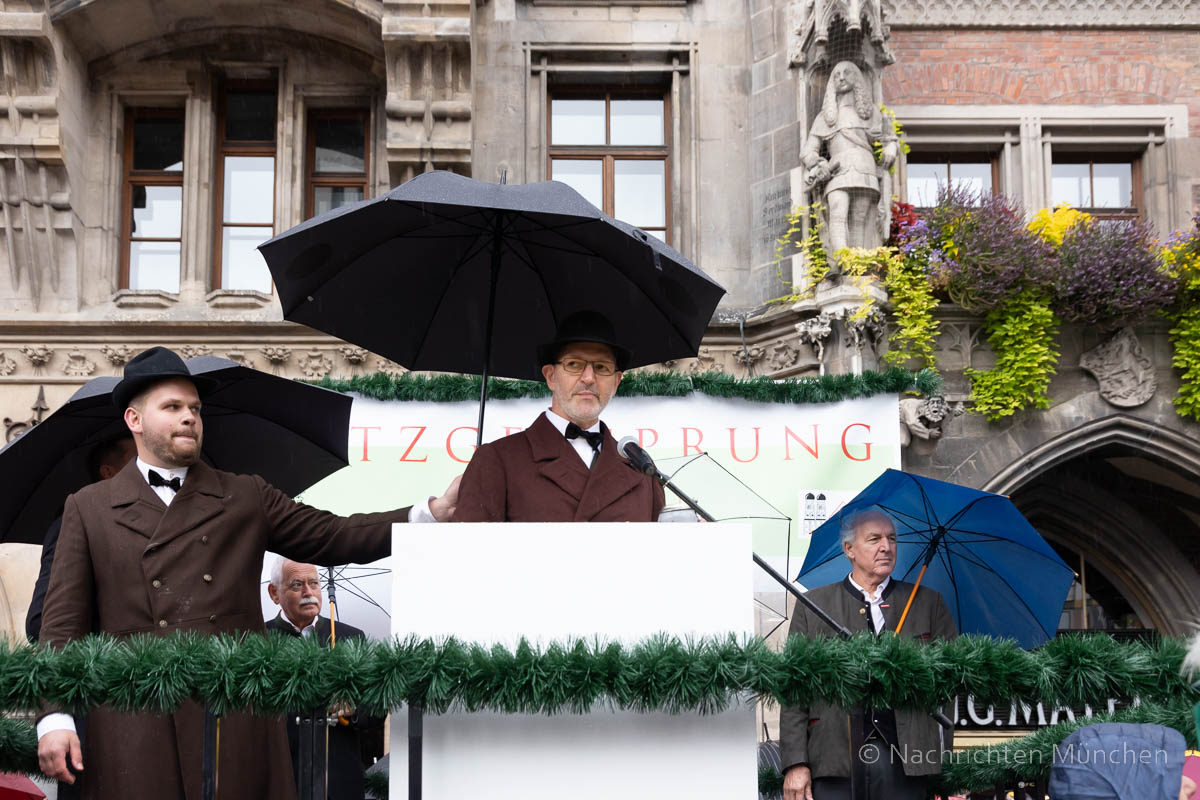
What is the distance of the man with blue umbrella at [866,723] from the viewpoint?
12.5 feet

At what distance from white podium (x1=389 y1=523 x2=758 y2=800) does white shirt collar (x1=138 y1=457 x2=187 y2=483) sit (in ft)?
3.04

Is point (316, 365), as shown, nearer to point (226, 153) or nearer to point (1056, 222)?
point (226, 153)

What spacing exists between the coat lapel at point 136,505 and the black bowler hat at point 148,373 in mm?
207

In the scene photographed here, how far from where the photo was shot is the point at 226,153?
33.3ft

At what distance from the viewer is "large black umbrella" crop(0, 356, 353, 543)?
4.45 metres

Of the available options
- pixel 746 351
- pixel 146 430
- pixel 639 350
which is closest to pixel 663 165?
pixel 746 351

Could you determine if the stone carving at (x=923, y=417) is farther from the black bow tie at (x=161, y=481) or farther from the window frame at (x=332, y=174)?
the black bow tie at (x=161, y=481)

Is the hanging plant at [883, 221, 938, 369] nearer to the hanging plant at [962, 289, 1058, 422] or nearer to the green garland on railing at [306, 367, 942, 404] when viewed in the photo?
the hanging plant at [962, 289, 1058, 422]

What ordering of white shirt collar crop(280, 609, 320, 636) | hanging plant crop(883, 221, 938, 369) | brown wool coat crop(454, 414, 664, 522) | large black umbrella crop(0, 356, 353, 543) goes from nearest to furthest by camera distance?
brown wool coat crop(454, 414, 664, 522), large black umbrella crop(0, 356, 353, 543), white shirt collar crop(280, 609, 320, 636), hanging plant crop(883, 221, 938, 369)

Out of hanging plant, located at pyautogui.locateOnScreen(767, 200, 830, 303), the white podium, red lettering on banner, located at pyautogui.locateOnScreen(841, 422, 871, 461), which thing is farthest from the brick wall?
the white podium

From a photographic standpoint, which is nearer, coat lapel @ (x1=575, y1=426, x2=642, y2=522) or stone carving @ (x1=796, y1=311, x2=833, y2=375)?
coat lapel @ (x1=575, y1=426, x2=642, y2=522)

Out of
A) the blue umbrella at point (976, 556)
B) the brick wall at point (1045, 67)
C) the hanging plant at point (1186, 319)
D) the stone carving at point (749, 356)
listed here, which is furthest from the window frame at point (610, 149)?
the blue umbrella at point (976, 556)

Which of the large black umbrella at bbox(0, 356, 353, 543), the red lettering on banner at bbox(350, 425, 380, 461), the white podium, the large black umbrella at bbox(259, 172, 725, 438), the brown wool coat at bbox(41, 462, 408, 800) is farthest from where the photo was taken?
the red lettering on banner at bbox(350, 425, 380, 461)

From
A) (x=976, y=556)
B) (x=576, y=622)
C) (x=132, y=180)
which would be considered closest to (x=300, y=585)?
(x=976, y=556)
